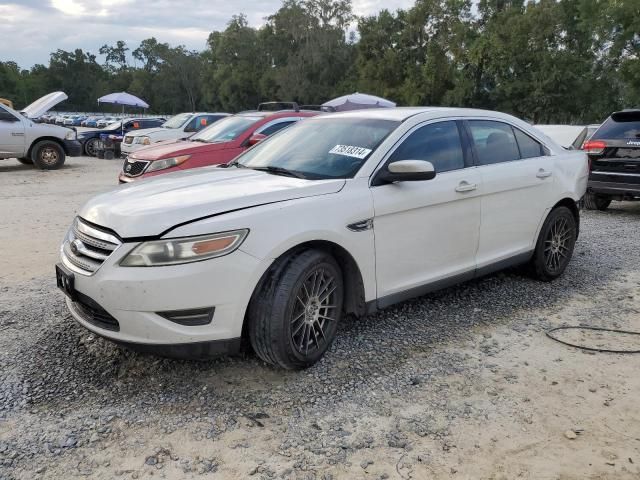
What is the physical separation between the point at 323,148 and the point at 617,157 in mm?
6174

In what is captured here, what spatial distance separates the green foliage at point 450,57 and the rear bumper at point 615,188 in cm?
2332

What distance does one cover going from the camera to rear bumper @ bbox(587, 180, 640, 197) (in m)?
8.15

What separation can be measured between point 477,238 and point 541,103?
35475 mm

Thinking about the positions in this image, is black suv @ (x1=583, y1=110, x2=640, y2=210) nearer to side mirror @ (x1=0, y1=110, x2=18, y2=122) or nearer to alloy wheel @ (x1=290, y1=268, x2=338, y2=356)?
alloy wheel @ (x1=290, y1=268, x2=338, y2=356)

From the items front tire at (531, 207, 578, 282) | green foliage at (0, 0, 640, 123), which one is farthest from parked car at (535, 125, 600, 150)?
green foliage at (0, 0, 640, 123)

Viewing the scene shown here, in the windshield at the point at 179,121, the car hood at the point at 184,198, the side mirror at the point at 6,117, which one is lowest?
the car hood at the point at 184,198

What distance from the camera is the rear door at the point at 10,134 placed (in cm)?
1368

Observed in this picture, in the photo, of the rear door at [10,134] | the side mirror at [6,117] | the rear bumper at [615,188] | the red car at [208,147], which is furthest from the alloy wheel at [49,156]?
the rear bumper at [615,188]

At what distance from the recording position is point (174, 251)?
9.54ft

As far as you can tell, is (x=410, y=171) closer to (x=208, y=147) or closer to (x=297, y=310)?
(x=297, y=310)

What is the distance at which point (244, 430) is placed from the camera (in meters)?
2.83

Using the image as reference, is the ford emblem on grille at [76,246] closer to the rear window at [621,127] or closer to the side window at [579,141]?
the rear window at [621,127]

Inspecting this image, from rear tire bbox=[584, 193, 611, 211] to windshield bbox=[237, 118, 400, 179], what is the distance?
6.73 m

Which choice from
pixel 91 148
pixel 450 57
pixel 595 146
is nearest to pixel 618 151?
pixel 595 146
